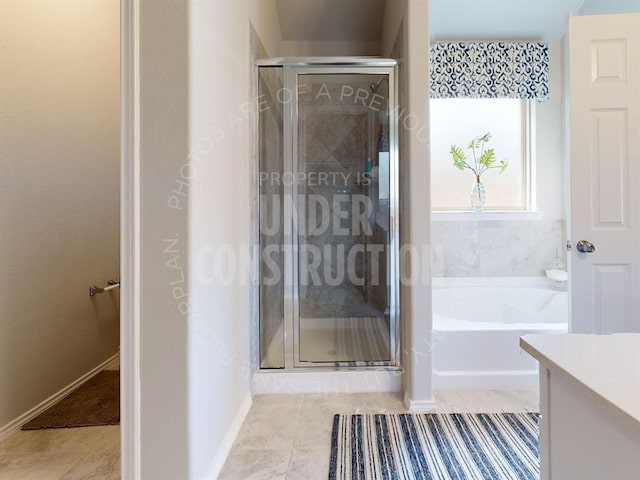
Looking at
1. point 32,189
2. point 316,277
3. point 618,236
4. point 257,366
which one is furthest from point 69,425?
point 618,236

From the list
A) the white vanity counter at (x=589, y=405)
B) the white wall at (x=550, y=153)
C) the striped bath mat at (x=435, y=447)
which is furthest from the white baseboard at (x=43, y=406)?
the white wall at (x=550, y=153)

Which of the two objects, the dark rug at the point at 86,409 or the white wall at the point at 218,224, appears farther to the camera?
the dark rug at the point at 86,409

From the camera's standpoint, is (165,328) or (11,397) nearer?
(165,328)

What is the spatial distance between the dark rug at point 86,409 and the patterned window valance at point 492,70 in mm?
3324

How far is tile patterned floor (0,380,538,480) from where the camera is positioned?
148 centimetres

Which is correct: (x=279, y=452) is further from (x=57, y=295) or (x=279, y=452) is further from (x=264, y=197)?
(x=57, y=295)

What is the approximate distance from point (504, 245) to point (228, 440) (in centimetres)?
272

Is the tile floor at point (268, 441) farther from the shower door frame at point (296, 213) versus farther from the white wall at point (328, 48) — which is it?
the white wall at point (328, 48)

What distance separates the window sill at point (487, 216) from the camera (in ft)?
9.95

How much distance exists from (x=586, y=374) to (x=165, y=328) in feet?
4.05

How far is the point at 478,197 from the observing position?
305 cm

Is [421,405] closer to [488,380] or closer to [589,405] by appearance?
[488,380]

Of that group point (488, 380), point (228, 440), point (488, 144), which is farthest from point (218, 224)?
point (488, 144)

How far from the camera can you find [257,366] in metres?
2.20
